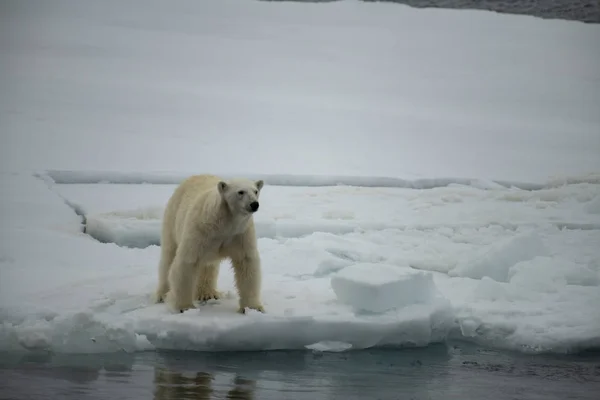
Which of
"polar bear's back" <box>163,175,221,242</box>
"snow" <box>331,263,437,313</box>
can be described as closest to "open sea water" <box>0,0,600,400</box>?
"snow" <box>331,263,437,313</box>

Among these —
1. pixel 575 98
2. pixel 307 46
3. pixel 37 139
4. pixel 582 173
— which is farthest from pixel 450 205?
pixel 307 46

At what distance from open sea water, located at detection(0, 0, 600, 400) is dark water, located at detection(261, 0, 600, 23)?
45.3ft

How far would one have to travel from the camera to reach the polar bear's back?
4.37m

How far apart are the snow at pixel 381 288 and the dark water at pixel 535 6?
526 inches

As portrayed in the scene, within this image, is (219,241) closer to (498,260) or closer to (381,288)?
(381,288)

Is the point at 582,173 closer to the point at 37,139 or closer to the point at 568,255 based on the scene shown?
the point at 568,255

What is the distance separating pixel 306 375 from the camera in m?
3.77

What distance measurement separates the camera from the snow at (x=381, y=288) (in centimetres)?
433

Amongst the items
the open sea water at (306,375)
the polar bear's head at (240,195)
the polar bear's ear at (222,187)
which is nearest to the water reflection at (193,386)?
the open sea water at (306,375)

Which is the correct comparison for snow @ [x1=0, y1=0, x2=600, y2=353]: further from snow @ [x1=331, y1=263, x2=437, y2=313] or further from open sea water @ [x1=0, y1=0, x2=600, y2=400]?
open sea water @ [x1=0, y1=0, x2=600, y2=400]

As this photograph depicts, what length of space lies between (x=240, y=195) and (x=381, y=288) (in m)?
0.94

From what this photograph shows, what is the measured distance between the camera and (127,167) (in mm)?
8648

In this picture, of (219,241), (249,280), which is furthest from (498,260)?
(219,241)

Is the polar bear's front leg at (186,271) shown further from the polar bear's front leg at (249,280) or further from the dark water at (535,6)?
the dark water at (535,6)
